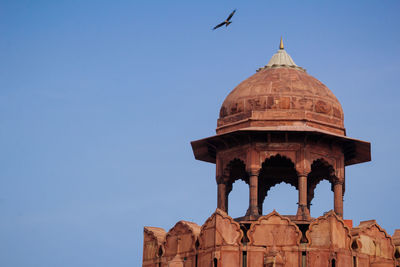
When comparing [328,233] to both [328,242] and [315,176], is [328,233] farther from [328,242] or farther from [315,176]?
[315,176]

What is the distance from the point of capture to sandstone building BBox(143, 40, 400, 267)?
40.0m

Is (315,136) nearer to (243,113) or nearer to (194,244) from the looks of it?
(243,113)

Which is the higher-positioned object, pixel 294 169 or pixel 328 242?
pixel 294 169

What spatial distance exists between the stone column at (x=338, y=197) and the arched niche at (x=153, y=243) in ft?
20.3

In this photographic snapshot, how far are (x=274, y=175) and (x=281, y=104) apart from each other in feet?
16.5

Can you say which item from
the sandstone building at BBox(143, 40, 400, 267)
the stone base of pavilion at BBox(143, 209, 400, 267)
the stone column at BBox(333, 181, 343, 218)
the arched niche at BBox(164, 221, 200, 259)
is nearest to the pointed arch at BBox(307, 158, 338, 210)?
the sandstone building at BBox(143, 40, 400, 267)

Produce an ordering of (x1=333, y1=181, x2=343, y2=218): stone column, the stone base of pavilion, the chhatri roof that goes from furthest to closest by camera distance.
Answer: (x1=333, y1=181, x2=343, y2=218): stone column, the chhatri roof, the stone base of pavilion

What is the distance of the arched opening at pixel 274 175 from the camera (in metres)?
46.8

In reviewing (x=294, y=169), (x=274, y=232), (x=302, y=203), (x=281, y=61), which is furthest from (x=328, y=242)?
(x=281, y=61)

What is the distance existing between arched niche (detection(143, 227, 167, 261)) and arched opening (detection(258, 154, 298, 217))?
5457 mm

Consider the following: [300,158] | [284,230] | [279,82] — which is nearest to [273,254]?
[284,230]

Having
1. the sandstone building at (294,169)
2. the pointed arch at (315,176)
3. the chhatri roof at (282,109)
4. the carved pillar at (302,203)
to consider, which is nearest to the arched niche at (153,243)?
the sandstone building at (294,169)

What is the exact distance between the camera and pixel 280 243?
40188mm

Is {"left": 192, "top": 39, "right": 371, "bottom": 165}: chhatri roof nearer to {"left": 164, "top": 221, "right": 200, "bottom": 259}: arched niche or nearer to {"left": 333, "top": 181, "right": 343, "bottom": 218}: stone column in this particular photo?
{"left": 333, "top": 181, "right": 343, "bottom": 218}: stone column
